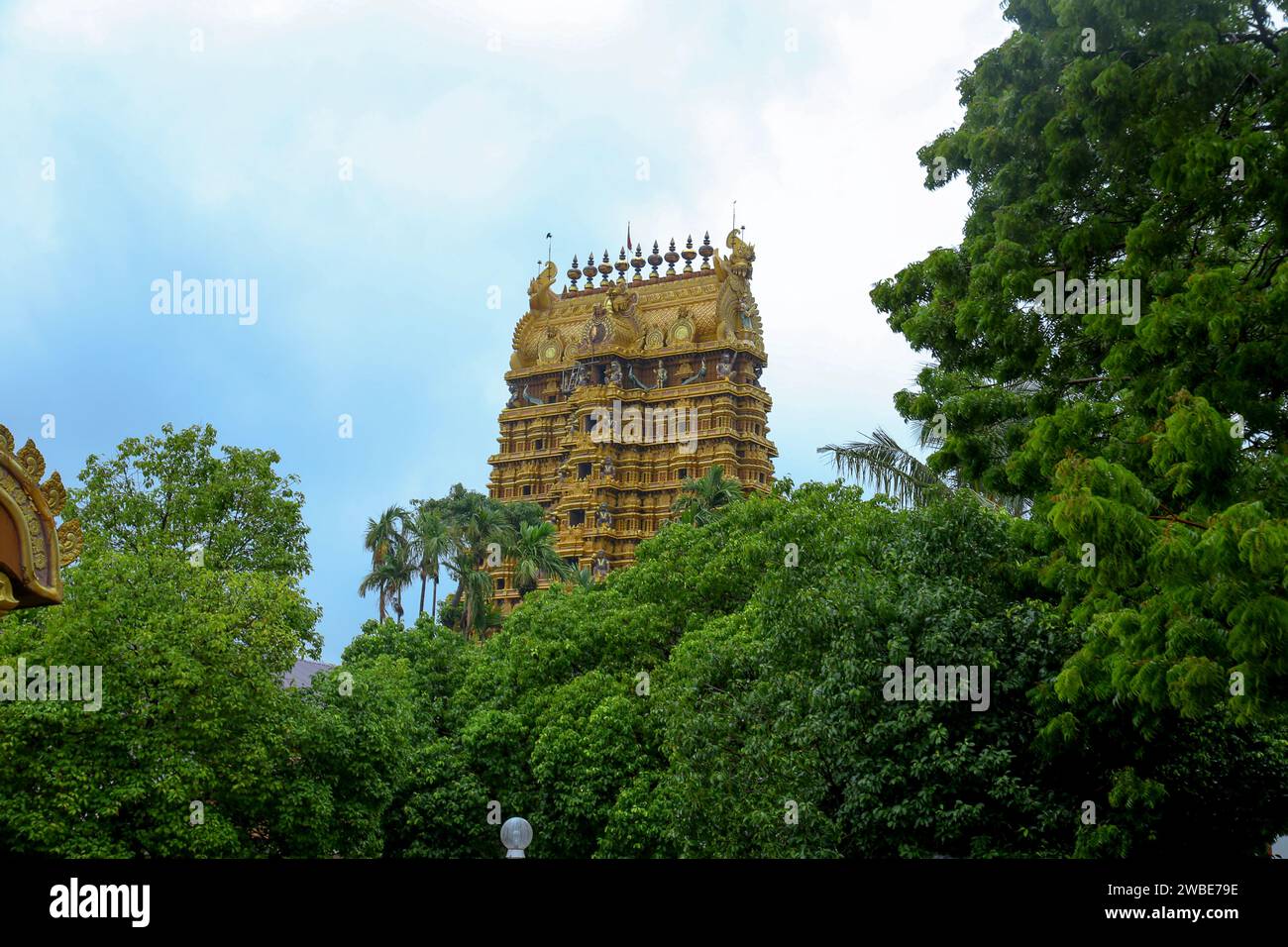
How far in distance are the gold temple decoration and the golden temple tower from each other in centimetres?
6437

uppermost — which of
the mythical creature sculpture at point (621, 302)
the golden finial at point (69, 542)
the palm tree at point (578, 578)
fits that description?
the mythical creature sculpture at point (621, 302)

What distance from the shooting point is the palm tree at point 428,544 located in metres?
55.5

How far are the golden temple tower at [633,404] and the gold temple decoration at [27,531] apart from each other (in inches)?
2534

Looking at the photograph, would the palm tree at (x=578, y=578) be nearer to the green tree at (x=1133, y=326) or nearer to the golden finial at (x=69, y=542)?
the green tree at (x=1133, y=326)

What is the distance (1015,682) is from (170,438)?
25.0 metres

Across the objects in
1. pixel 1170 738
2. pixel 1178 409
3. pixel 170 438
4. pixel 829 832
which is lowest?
pixel 829 832

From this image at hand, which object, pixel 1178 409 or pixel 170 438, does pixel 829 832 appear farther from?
pixel 170 438

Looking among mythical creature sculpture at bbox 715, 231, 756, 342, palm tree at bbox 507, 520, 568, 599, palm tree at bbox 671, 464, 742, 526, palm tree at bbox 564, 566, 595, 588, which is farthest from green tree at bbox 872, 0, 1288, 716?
mythical creature sculpture at bbox 715, 231, 756, 342

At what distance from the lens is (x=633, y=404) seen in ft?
268

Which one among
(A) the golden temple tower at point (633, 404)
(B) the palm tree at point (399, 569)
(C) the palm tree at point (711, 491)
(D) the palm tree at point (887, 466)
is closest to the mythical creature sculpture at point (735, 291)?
(A) the golden temple tower at point (633, 404)

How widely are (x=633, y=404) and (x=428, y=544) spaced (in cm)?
2830

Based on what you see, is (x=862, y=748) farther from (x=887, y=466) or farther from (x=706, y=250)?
(x=706, y=250)
